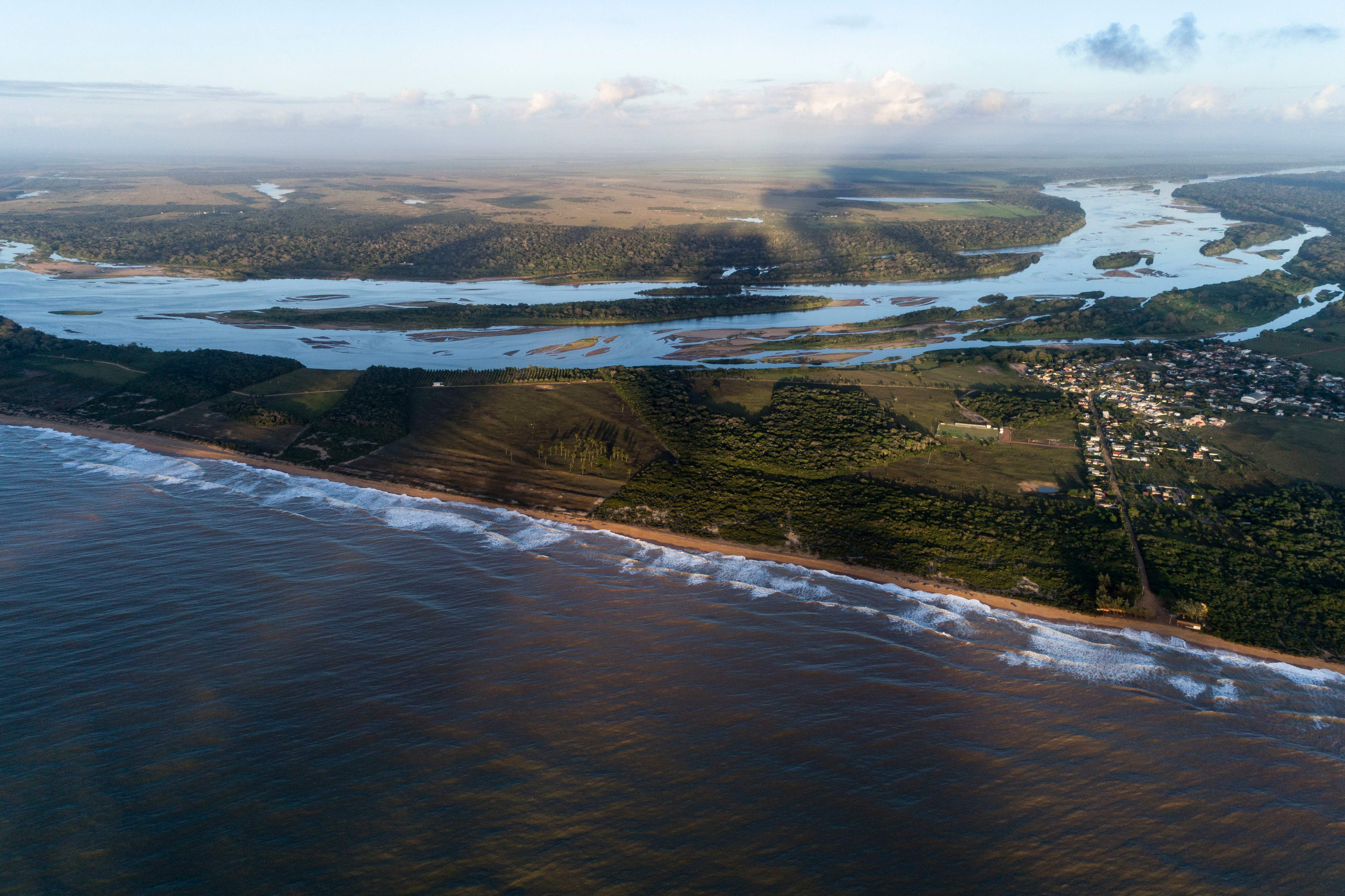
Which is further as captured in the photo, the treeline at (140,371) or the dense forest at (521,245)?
the dense forest at (521,245)

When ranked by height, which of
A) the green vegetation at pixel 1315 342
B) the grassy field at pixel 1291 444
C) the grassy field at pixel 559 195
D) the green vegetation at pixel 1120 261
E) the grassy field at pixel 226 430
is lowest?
the grassy field at pixel 1291 444

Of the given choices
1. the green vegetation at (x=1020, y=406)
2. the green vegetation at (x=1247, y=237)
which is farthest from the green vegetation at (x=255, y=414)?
the green vegetation at (x=1247, y=237)

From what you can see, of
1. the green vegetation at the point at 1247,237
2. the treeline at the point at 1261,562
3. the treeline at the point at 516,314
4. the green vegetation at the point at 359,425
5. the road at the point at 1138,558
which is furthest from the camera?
the green vegetation at the point at 1247,237

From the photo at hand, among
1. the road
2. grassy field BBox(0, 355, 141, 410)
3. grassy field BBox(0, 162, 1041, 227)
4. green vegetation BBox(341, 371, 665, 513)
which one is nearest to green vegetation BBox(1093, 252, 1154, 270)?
grassy field BBox(0, 162, 1041, 227)

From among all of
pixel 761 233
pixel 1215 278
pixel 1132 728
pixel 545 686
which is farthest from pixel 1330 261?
pixel 545 686

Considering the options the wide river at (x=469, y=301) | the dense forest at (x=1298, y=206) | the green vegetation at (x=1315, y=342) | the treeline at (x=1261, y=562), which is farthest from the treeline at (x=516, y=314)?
the dense forest at (x=1298, y=206)

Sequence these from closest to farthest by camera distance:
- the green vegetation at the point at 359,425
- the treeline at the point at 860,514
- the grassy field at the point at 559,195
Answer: the treeline at the point at 860,514 → the green vegetation at the point at 359,425 → the grassy field at the point at 559,195

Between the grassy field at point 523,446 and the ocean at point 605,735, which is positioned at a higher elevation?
the grassy field at point 523,446

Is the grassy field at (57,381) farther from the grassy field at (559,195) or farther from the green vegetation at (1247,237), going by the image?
the green vegetation at (1247,237)
